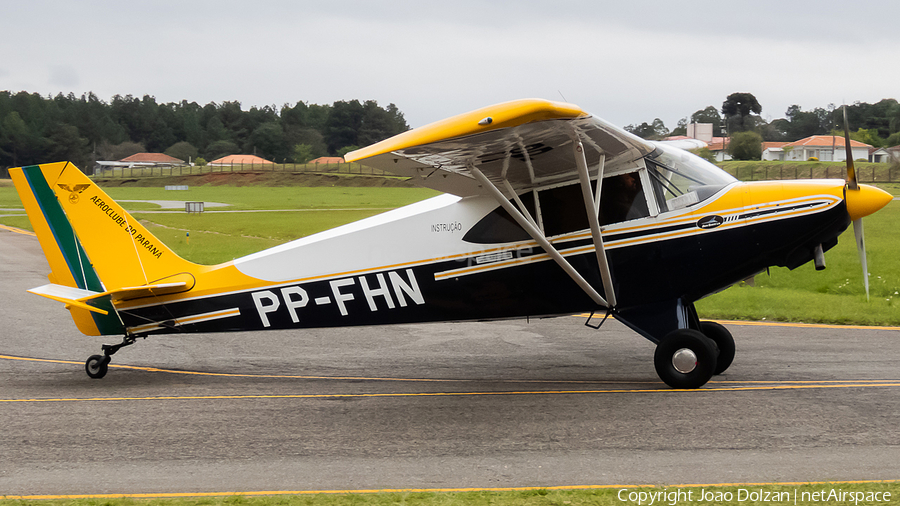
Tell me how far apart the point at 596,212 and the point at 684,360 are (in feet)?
5.99

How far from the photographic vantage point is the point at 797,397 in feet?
24.5

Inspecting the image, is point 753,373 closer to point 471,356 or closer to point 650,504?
point 471,356

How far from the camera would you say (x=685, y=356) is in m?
7.77

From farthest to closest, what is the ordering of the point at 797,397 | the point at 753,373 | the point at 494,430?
1. the point at 753,373
2. the point at 797,397
3. the point at 494,430

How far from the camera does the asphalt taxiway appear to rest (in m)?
5.61

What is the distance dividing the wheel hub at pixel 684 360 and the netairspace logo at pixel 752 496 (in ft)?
9.23

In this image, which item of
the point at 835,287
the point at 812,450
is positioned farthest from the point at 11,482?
the point at 835,287

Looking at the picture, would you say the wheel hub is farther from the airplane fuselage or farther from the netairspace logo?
the netairspace logo

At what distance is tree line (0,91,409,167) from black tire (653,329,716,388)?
122 metres

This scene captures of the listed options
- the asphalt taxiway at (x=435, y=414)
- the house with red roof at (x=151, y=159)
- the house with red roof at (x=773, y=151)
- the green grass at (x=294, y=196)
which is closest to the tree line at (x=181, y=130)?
the house with red roof at (x=151, y=159)

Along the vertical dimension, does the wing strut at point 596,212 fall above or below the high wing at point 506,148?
below

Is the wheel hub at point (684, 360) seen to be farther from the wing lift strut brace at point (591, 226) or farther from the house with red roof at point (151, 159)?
the house with red roof at point (151, 159)

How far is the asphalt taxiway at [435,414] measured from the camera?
18.4ft

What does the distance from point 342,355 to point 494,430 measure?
13.8ft
